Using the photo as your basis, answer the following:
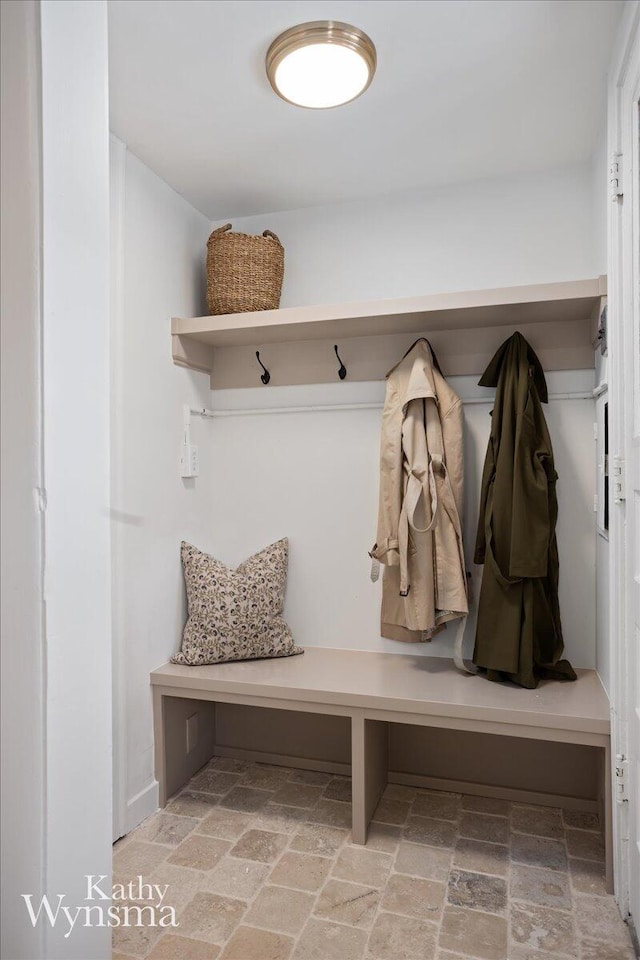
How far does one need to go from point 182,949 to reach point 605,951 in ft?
3.48

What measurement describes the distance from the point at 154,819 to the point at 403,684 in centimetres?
100

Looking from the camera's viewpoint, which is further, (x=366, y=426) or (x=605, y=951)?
(x=366, y=426)

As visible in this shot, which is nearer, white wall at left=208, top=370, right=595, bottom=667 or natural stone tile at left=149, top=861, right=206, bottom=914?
natural stone tile at left=149, top=861, right=206, bottom=914

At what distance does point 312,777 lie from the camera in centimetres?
259

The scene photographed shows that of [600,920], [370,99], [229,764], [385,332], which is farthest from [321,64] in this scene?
[229,764]

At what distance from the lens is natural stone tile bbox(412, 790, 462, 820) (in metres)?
2.29

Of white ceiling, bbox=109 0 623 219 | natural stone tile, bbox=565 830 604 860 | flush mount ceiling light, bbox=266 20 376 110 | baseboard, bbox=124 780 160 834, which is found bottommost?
natural stone tile, bbox=565 830 604 860

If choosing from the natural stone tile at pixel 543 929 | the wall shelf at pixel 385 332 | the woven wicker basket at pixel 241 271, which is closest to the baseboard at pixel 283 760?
the natural stone tile at pixel 543 929

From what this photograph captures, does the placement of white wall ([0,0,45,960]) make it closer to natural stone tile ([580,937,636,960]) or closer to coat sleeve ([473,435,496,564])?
natural stone tile ([580,937,636,960])

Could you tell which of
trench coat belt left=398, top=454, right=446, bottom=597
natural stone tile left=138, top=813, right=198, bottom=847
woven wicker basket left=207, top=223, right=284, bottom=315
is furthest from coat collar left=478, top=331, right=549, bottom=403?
natural stone tile left=138, top=813, right=198, bottom=847

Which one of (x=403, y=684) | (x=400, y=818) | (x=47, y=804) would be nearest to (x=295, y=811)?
(x=400, y=818)

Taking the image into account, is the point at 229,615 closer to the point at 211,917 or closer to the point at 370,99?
the point at 211,917

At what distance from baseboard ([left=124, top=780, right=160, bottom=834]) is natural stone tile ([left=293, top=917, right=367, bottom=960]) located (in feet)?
2.52

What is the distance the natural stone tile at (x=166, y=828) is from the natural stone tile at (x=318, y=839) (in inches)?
14.7
